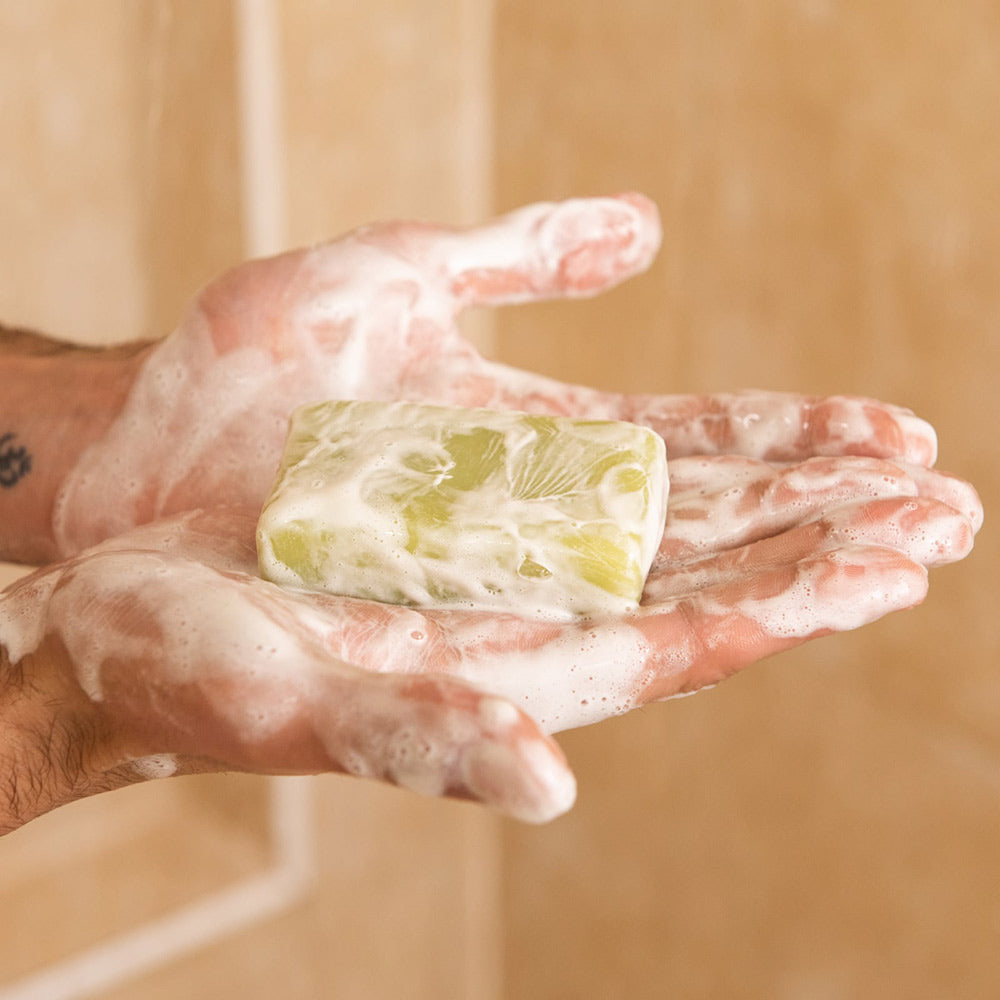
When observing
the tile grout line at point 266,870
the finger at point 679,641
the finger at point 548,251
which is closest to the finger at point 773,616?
the finger at point 679,641

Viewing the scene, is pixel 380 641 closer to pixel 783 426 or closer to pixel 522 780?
pixel 522 780

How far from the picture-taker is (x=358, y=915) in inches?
64.3

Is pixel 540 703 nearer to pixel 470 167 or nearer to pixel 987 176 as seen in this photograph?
pixel 987 176

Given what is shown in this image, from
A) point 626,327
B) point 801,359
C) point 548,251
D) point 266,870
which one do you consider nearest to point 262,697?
point 548,251

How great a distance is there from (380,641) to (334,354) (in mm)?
314

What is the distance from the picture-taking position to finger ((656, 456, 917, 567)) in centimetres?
62

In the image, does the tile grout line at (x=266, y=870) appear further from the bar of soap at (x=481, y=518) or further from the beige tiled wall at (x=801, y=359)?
the bar of soap at (x=481, y=518)

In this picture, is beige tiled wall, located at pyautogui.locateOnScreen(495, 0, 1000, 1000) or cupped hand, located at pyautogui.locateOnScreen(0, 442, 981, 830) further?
beige tiled wall, located at pyautogui.locateOnScreen(495, 0, 1000, 1000)

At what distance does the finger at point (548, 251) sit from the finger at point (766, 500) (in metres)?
0.23

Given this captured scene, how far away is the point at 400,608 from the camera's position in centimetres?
58

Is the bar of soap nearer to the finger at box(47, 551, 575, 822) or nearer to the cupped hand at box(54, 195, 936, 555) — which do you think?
the finger at box(47, 551, 575, 822)

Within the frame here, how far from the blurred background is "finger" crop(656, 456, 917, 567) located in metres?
0.47

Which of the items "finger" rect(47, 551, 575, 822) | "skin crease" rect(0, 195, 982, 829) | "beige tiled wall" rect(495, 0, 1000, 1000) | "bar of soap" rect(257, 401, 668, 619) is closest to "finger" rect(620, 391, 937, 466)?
"skin crease" rect(0, 195, 982, 829)

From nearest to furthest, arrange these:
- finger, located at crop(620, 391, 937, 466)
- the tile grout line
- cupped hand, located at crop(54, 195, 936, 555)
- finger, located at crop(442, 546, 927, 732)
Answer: finger, located at crop(442, 546, 927, 732) < finger, located at crop(620, 391, 937, 466) < cupped hand, located at crop(54, 195, 936, 555) < the tile grout line
